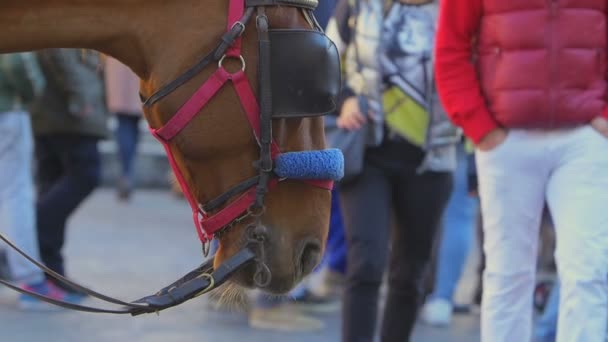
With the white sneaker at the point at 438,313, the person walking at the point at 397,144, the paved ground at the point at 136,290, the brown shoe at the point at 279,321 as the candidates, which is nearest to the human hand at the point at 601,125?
the person walking at the point at 397,144

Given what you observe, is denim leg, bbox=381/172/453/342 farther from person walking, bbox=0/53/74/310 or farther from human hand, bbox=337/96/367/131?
person walking, bbox=0/53/74/310

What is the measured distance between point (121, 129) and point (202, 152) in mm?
7924

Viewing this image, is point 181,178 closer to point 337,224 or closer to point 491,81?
point 491,81

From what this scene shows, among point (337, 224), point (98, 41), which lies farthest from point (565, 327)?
point (337, 224)

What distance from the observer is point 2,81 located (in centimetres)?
552

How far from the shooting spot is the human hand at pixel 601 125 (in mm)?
3498

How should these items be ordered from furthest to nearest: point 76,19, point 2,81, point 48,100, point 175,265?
point 175,265, point 48,100, point 2,81, point 76,19

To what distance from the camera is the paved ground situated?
17.4 feet

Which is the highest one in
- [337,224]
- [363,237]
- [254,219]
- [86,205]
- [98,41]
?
[98,41]

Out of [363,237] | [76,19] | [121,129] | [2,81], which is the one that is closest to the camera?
[76,19]

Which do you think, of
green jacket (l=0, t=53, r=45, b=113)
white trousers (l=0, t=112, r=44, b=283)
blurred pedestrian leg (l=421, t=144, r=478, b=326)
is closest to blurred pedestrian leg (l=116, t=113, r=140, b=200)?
white trousers (l=0, t=112, r=44, b=283)

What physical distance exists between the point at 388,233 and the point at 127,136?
6281 millimetres

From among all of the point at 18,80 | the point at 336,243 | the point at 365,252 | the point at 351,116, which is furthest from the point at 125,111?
the point at 365,252

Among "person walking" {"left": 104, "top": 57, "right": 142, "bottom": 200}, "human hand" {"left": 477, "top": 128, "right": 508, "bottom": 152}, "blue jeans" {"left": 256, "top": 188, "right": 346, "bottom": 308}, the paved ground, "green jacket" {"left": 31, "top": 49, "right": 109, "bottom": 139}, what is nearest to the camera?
"human hand" {"left": 477, "top": 128, "right": 508, "bottom": 152}
